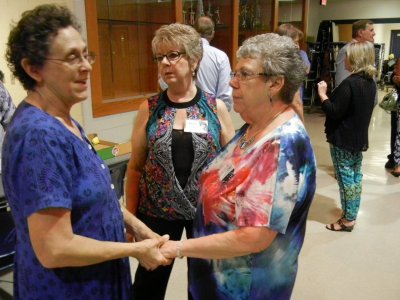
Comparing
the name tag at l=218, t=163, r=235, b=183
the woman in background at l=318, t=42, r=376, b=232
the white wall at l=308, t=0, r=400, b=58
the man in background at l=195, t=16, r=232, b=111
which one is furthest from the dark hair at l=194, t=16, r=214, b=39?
the white wall at l=308, t=0, r=400, b=58

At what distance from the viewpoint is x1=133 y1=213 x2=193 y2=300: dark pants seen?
5.54 ft

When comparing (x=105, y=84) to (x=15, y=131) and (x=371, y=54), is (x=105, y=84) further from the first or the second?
(x=15, y=131)

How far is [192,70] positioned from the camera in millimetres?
1627

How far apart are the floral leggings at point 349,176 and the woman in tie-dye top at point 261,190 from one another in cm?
212

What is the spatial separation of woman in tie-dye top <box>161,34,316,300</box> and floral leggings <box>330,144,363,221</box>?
2.12 m

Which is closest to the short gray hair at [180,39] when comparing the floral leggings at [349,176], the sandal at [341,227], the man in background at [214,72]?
the man in background at [214,72]

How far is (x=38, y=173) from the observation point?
86cm

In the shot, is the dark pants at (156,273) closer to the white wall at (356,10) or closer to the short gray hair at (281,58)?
the short gray hair at (281,58)

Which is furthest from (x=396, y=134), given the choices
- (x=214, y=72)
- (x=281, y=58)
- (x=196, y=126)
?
(x=281, y=58)

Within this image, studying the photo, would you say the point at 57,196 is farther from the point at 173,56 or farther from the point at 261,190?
the point at 173,56

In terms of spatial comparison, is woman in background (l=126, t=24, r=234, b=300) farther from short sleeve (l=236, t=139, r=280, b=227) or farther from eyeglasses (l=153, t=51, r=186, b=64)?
short sleeve (l=236, t=139, r=280, b=227)

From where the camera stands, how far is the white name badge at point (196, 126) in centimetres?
158

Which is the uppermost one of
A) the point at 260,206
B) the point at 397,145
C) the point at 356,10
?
the point at 356,10

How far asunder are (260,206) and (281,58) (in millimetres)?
427
